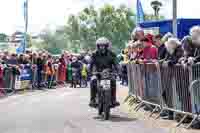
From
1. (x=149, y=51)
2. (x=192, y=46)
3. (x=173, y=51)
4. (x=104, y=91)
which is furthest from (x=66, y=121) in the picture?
(x=149, y=51)

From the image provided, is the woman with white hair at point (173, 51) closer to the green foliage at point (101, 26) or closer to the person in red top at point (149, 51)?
the person in red top at point (149, 51)

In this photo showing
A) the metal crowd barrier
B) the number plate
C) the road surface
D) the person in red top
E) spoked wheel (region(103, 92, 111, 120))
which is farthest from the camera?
the person in red top

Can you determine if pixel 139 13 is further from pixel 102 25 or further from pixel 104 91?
pixel 102 25

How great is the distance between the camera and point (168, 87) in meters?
14.0

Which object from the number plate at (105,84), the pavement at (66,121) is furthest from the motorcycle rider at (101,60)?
the pavement at (66,121)

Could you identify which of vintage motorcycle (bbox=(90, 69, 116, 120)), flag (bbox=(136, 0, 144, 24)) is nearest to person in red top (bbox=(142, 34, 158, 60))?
vintage motorcycle (bbox=(90, 69, 116, 120))

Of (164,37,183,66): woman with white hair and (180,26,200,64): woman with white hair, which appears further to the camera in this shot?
(164,37,183,66): woman with white hair

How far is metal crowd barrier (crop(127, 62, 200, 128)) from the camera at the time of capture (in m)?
12.2

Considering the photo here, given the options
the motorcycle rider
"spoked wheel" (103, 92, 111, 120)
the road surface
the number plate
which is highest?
the motorcycle rider

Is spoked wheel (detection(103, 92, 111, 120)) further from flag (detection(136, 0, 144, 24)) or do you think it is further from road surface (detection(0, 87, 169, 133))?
flag (detection(136, 0, 144, 24))

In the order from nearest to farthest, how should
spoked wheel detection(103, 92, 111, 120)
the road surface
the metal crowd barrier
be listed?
the metal crowd barrier
the road surface
spoked wheel detection(103, 92, 111, 120)

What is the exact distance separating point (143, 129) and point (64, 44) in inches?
4759

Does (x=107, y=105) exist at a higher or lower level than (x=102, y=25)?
lower

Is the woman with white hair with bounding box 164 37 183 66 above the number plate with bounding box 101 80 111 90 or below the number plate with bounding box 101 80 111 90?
above
